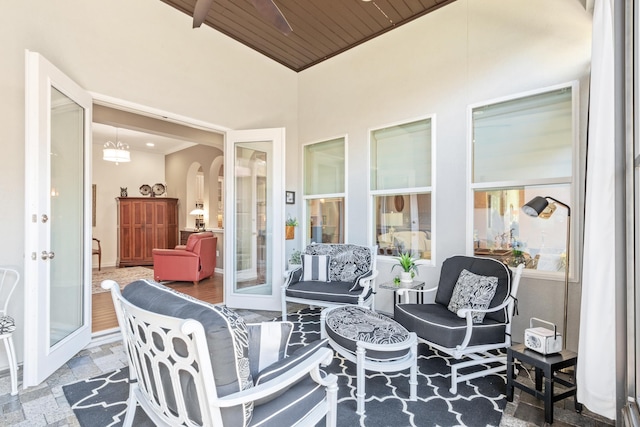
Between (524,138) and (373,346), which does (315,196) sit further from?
(373,346)

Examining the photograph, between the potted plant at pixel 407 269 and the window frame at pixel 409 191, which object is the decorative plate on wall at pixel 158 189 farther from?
the potted plant at pixel 407 269

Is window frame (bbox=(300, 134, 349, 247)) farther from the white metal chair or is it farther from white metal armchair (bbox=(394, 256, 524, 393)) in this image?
the white metal chair

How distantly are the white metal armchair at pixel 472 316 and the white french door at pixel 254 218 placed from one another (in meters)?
2.13

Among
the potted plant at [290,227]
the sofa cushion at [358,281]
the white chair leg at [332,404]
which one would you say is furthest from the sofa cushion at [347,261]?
the white chair leg at [332,404]

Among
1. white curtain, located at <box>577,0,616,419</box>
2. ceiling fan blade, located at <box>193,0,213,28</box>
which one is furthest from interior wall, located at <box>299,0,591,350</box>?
ceiling fan blade, located at <box>193,0,213,28</box>

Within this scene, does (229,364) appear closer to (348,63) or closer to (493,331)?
(493,331)

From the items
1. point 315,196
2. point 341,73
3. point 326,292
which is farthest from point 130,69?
point 326,292

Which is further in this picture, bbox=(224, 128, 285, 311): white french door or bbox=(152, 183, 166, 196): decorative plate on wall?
bbox=(152, 183, 166, 196): decorative plate on wall

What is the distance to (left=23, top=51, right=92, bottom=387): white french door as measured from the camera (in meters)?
2.29

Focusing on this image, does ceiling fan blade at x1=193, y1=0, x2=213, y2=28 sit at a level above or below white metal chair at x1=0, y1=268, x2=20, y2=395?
above

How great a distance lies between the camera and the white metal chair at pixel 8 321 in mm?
2205

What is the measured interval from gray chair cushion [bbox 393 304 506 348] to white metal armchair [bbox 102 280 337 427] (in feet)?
4.14

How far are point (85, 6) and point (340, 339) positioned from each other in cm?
388

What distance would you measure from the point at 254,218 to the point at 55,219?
2.35m
